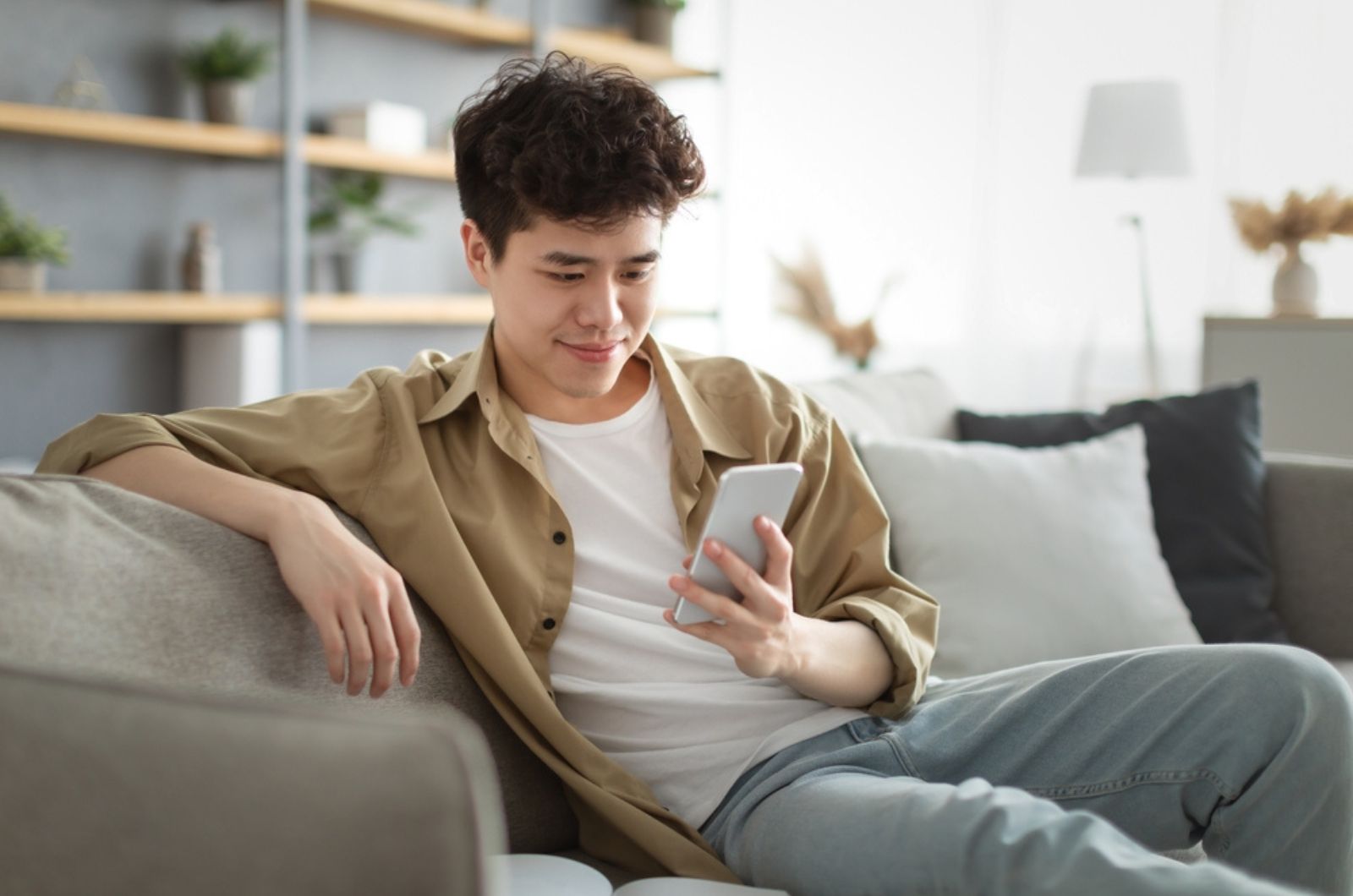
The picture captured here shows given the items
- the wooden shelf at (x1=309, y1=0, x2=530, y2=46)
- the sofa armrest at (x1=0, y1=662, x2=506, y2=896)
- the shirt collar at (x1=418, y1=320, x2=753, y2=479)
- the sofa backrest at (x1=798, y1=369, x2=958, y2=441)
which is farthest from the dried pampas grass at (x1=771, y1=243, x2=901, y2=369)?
the sofa armrest at (x1=0, y1=662, x2=506, y2=896)

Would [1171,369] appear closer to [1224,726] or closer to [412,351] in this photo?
[412,351]

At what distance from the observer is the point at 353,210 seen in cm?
420

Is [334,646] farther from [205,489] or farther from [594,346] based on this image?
Answer: [594,346]

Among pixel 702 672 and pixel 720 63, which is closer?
pixel 702 672

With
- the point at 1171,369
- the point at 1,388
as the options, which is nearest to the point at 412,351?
the point at 1,388

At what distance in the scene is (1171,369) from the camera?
4980 mm

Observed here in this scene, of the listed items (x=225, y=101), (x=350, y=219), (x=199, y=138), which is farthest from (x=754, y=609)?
(x=350, y=219)

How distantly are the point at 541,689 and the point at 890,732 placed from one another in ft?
1.23

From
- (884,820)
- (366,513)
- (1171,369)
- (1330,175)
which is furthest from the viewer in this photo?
(1171,369)

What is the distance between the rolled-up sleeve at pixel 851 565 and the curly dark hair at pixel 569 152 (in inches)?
14.1

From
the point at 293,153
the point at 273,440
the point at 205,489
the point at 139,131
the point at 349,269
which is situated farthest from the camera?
the point at 349,269

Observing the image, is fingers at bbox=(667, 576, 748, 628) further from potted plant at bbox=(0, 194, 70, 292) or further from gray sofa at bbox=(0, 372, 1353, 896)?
potted plant at bbox=(0, 194, 70, 292)

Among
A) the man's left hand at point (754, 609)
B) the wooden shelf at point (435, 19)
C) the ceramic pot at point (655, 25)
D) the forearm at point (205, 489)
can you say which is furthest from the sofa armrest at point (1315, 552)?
the ceramic pot at point (655, 25)

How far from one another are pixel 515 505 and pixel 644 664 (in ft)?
0.75
